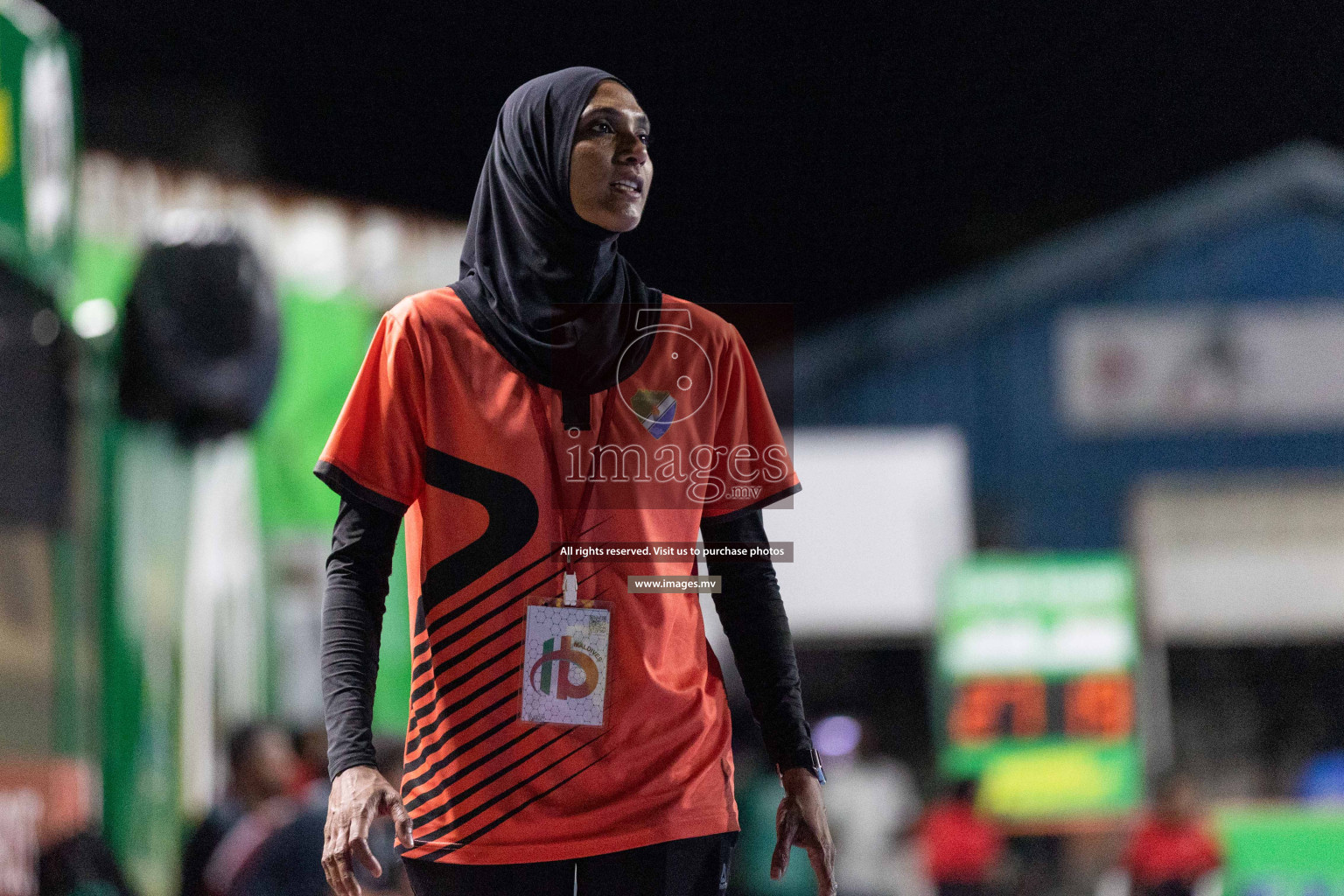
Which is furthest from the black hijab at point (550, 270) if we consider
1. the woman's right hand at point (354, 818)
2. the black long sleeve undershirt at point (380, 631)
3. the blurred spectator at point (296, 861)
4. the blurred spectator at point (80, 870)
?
the blurred spectator at point (80, 870)

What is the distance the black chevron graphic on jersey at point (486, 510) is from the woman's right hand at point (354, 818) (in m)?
0.22

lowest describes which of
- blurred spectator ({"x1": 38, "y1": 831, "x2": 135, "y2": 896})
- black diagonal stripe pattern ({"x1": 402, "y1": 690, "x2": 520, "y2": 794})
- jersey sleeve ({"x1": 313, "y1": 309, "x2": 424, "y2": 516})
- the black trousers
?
blurred spectator ({"x1": 38, "y1": 831, "x2": 135, "y2": 896})

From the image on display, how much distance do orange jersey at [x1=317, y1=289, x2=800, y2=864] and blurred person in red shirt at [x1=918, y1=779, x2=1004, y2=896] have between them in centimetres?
692

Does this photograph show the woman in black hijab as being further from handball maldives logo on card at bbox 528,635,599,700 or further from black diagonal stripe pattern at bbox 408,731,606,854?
handball maldives logo on card at bbox 528,635,599,700

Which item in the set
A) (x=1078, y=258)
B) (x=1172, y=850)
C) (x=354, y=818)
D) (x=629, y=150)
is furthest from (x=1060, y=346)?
(x=354, y=818)

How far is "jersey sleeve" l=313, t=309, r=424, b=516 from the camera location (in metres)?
1.56

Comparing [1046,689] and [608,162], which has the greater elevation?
[608,162]

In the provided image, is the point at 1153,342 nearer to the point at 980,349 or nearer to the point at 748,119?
the point at 980,349

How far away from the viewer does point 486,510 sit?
62.9 inches

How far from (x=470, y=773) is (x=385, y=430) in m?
0.37

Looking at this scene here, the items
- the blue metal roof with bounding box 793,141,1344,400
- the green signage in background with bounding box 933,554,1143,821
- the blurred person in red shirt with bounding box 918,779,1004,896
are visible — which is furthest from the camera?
the blue metal roof with bounding box 793,141,1344,400

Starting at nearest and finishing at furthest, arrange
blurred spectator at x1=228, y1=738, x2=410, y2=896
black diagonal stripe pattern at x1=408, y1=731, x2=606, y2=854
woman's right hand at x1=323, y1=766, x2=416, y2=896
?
woman's right hand at x1=323, y1=766, x2=416, y2=896 < black diagonal stripe pattern at x1=408, y1=731, x2=606, y2=854 < blurred spectator at x1=228, y1=738, x2=410, y2=896

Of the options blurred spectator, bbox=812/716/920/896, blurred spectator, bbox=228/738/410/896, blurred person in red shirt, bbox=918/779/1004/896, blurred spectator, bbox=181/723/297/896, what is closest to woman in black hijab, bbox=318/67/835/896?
blurred spectator, bbox=228/738/410/896

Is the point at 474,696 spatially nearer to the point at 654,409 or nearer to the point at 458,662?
the point at 458,662
